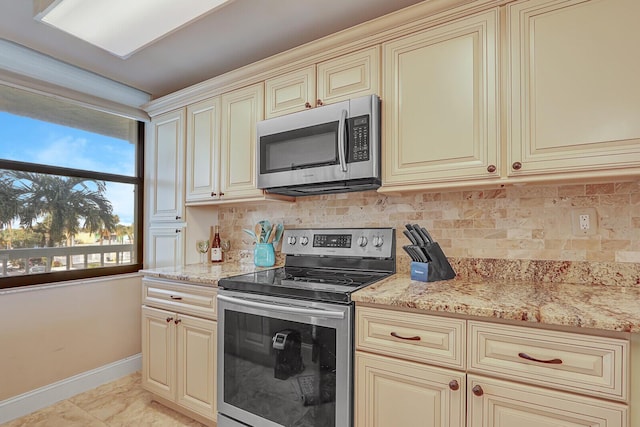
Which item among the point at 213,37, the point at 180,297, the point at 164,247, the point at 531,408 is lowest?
the point at 531,408

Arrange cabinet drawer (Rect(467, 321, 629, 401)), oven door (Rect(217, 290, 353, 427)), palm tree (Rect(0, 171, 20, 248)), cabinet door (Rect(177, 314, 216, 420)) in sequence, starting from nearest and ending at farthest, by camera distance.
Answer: cabinet drawer (Rect(467, 321, 629, 401)) → oven door (Rect(217, 290, 353, 427)) → cabinet door (Rect(177, 314, 216, 420)) → palm tree (Rect(0, 171, 20, 248))

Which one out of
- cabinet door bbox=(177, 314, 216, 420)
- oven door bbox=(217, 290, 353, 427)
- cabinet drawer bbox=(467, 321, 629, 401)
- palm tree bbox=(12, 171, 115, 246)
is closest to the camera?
cabinet drawer bbox=(467, 321, 629, 401)

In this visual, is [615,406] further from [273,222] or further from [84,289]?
[84,289]

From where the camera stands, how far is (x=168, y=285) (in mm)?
2049

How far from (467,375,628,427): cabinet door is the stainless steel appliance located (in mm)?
491

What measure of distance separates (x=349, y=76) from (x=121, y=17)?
1152 millimetres

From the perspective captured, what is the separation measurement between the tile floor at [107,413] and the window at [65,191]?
2.79 feet

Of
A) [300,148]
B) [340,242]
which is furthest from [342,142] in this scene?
[340,242]

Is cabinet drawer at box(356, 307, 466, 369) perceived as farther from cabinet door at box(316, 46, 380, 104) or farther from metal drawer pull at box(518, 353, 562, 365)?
cabinet door at box(316, 46, 380, 104)

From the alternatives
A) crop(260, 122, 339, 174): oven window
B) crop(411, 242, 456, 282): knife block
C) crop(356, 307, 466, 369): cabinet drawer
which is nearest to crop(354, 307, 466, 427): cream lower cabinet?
crop(356, 307, 466, 369): cabinet drawer

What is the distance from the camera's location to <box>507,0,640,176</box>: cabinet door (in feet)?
3.95

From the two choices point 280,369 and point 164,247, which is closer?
point 280,369

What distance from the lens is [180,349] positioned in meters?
1.97

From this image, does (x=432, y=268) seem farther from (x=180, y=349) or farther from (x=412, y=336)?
(x=180, y=349)
